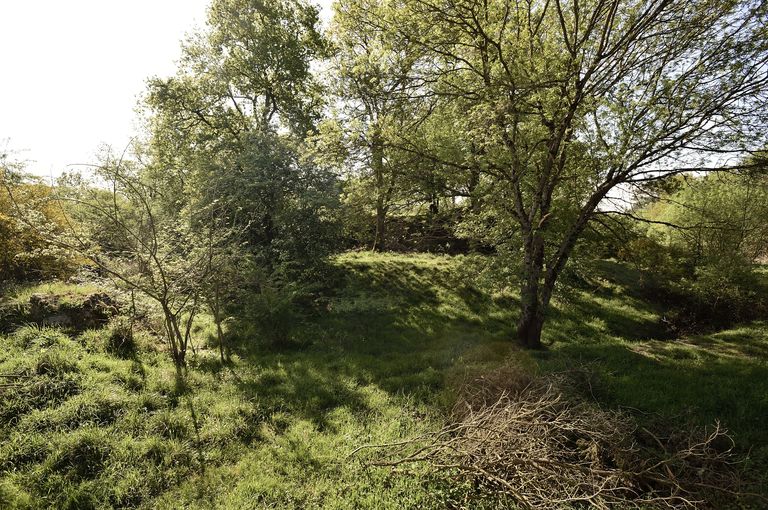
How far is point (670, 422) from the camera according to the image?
5.52 m

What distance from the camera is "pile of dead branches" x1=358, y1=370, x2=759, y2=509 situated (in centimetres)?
426

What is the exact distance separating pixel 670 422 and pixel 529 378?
211 centimetres

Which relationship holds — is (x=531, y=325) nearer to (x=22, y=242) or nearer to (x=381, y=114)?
(x=381, y=114)

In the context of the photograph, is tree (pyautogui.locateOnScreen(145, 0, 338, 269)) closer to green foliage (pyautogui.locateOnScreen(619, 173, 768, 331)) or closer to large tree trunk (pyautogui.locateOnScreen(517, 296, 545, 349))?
large tree trunk (pyautogui.locateOnScreen(517, 296, 545, 349))

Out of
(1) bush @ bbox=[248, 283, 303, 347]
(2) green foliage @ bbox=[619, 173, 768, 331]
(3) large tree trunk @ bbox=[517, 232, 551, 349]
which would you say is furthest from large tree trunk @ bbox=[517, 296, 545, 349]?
(1) bush @ bbox=[248, 283, 303, 347]

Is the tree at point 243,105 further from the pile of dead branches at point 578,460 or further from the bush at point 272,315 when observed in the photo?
the pile of dead branches at point 578,460

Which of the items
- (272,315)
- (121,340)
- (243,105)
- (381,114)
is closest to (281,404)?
(272,315)

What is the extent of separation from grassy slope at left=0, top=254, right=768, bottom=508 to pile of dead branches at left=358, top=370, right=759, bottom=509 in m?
0.50

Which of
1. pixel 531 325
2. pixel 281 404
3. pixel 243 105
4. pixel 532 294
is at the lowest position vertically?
pixel 281 404

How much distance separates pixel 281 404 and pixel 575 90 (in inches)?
390

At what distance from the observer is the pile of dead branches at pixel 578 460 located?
14.0 ft

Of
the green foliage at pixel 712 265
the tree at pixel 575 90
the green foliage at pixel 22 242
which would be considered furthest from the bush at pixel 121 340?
the green foliage at pixel 712 265

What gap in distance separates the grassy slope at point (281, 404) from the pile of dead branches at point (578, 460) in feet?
1.63

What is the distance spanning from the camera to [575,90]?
855 cm
